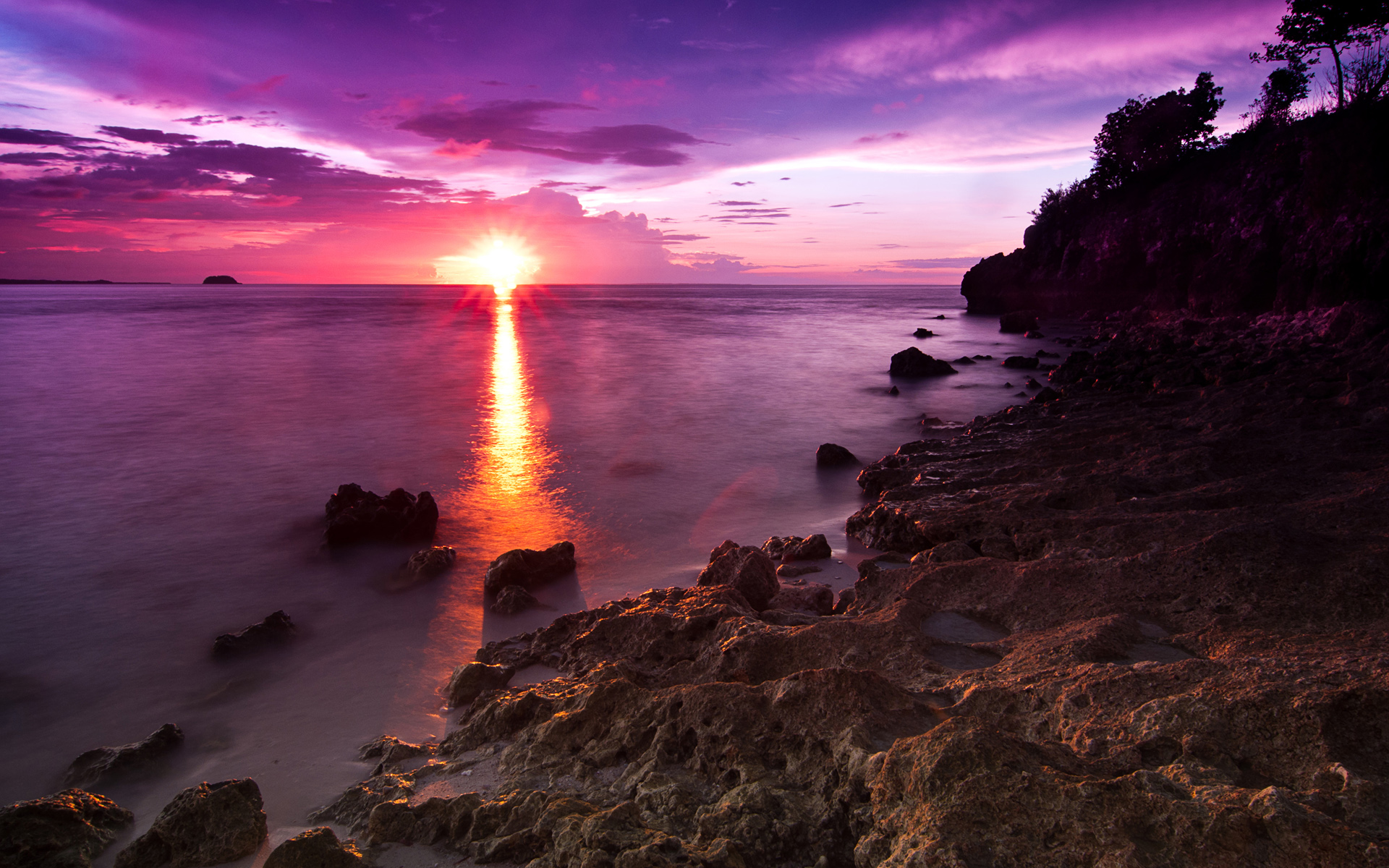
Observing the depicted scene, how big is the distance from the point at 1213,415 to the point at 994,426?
8.86 feet

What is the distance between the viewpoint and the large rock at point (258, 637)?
482 centimetres

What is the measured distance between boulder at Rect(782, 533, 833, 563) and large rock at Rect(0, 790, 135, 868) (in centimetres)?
442

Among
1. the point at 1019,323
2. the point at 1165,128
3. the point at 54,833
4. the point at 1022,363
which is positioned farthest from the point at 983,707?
the point at 1165,128

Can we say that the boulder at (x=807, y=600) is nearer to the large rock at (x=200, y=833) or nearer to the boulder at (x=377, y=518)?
the large rock at (x=200, y=833)

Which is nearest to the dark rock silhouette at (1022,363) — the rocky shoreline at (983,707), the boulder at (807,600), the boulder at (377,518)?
the rocky shoreline at (983,707)

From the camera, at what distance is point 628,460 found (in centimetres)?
1022

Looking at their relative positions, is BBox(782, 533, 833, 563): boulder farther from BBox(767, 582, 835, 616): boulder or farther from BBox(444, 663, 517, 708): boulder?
BBox(444, 663, 517, 708): boulder

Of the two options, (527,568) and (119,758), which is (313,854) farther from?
(527,568)

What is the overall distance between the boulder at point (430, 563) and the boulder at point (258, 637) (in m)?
1.06

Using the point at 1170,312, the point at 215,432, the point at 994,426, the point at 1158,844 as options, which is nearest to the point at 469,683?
the point at 1158,844

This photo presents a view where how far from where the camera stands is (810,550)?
5.77m

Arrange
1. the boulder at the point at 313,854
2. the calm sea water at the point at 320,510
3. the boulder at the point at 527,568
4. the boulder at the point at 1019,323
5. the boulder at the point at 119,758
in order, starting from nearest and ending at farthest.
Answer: the boulder at the point at 313,854, the boulder at the point at 119,758, the calm sea water at the point at 320,510, the boulder at the point at 527,568, the boulder at the point at 1019,323

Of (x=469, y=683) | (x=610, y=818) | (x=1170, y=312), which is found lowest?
(x=469, y=683)

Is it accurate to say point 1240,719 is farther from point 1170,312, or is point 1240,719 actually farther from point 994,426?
point 1170,312
